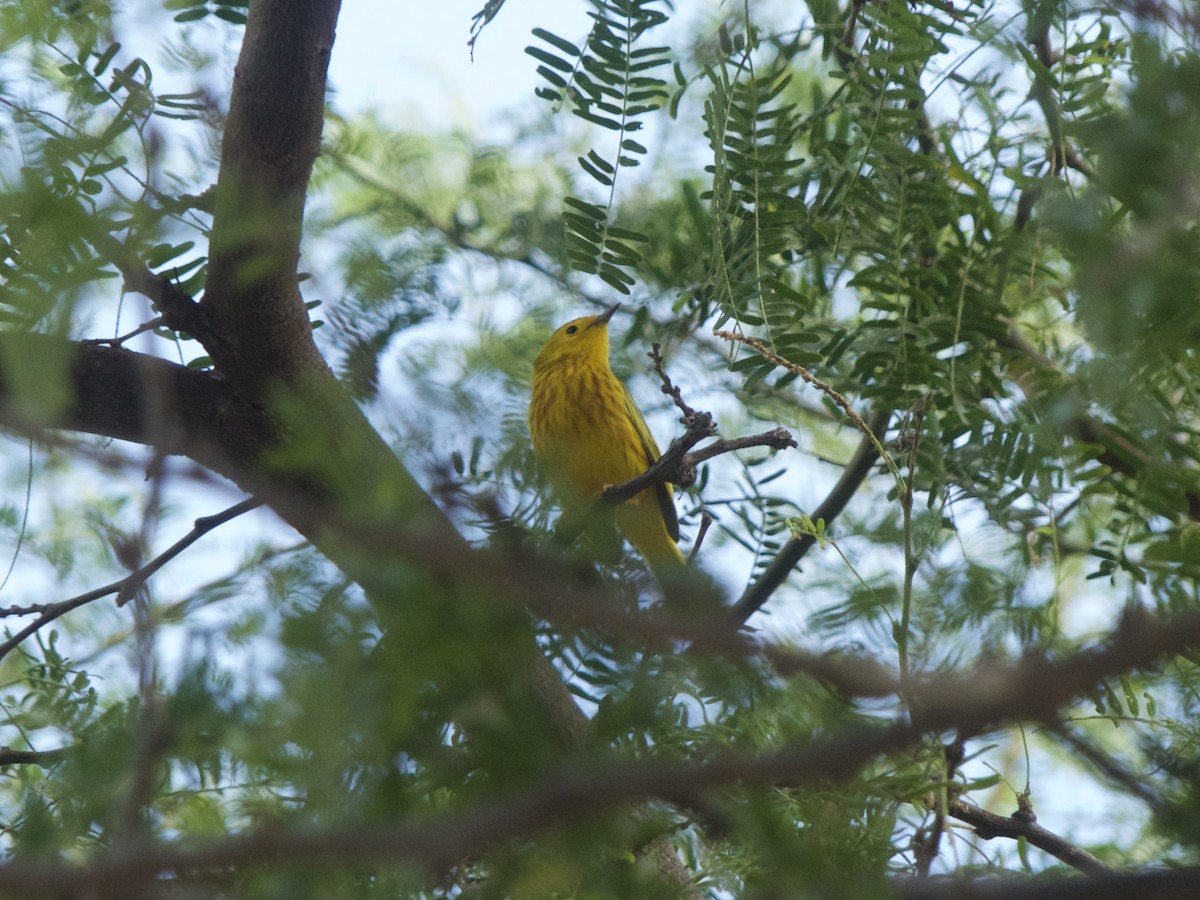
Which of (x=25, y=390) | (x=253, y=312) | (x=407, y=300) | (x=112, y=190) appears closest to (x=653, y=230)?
(x=253, y=312)

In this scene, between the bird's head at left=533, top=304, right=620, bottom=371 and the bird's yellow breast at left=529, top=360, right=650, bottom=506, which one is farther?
the bird's head at left=533, top=304, right=620, bottom=371

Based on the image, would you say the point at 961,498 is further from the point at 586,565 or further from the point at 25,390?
the point at 25,390

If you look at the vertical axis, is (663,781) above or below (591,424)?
below

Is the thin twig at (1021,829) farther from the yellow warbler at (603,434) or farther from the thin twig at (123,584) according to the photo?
the yellow warbler at (603,434)

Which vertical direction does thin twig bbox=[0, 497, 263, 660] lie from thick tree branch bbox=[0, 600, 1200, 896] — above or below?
above

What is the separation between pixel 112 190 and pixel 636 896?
952mm

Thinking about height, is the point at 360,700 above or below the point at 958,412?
below

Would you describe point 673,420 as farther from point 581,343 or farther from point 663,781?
point 663,781

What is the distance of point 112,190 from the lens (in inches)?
50.2

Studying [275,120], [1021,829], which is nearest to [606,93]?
[275,120]

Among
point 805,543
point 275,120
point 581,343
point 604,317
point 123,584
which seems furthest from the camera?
point 581,343

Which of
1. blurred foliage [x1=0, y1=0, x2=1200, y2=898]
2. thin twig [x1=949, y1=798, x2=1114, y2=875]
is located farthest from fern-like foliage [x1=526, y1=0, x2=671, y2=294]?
thin twig [x1=949, y1=798, x2=1114, y2=875]

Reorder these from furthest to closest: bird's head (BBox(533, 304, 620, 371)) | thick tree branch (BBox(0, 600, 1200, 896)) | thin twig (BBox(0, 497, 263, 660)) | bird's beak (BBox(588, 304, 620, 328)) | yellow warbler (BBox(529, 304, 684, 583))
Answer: bird's head (BBox(533, 304, 620, 371)) < yellow warbler (BBox(529, 304, 684, 583)) < bird's beak (BBox(588, 304, 620, 328)) < thin twig (BBox(0, 497, 263, 660)) < thick tree branch (BBox(0, 600, 1200, 896))

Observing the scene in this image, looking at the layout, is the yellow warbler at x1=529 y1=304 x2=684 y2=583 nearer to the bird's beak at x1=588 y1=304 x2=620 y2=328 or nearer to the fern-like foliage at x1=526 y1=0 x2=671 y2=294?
the bird's beak at x1=588 y1=304 x2=620 y2=328
